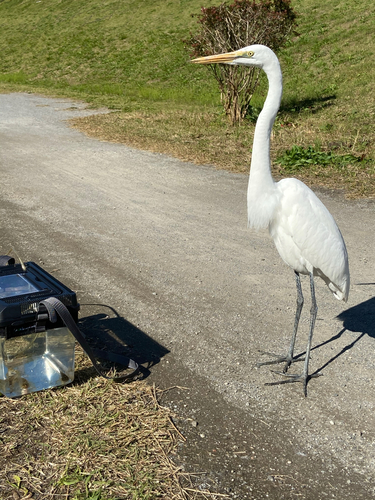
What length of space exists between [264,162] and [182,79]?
67.9 ft

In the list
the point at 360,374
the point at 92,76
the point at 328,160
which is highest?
the point at 92,76

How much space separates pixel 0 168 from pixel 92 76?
60.2 ft

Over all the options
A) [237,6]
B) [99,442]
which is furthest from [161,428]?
[237,6]

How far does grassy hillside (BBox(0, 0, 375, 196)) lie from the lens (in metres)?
10.4

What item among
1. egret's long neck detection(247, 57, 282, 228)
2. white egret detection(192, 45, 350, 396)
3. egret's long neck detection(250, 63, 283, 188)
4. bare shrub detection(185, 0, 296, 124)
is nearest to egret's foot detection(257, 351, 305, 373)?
white egret detection(192, 45, 350, 396)

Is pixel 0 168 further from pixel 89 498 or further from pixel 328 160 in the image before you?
pixel 89 498

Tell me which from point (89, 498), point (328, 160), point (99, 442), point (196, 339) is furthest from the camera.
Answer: point (328, 160)

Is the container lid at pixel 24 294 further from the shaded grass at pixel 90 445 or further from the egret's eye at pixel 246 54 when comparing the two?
the egret's eye at pixel 246 54

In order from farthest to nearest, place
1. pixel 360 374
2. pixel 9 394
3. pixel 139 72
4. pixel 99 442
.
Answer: pixel 139 72 < pixel 360 374 < pixel 9 394 < pixel 99 442

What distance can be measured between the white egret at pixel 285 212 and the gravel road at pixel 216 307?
40cm

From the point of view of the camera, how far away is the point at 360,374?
3719mm

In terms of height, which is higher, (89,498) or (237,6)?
(237,6)

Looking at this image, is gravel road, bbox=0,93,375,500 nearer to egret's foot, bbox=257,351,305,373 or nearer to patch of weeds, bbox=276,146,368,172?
egret's foot, bbox=257,351,305,373

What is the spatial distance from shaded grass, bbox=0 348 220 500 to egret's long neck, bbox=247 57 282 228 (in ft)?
4.95
